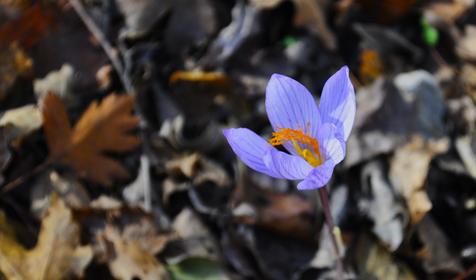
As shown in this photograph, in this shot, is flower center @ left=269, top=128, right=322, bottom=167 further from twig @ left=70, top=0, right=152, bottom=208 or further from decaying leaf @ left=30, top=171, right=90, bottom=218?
decaying leaf @ left=30, top=171, right=90, bottom=218

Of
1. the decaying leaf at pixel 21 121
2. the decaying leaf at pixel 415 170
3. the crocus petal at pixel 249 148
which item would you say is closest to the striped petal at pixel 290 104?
the crocus petal at pixel 249 148

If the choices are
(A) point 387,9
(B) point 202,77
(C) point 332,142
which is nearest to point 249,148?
(C) point 332,142

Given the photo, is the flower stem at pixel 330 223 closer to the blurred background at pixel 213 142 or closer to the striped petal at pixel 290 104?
→ the striped petal at pixel 290 104

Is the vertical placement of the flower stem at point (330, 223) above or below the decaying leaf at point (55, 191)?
below

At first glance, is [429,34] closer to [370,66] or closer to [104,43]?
[370,66]

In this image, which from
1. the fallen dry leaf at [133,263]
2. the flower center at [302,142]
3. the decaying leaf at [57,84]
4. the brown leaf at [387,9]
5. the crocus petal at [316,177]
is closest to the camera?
the crocus petal at [316,177]

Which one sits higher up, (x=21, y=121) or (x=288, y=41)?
(x=21, y=121)

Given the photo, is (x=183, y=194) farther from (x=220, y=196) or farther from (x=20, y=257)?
(x=20, y=257)
